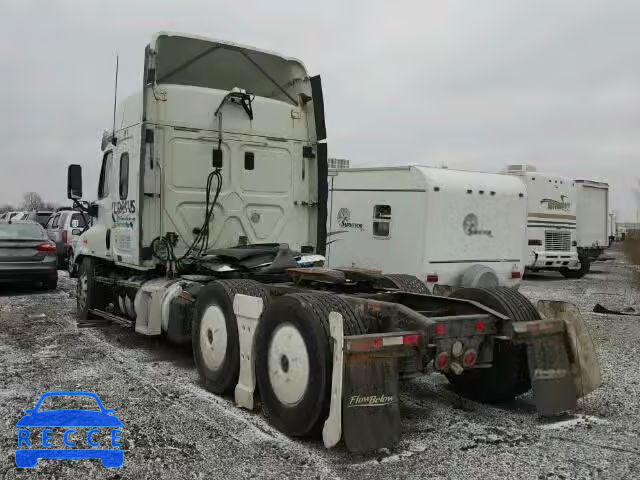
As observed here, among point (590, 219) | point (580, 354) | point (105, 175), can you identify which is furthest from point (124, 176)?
point (590, 219)

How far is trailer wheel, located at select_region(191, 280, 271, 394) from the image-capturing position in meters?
5.50

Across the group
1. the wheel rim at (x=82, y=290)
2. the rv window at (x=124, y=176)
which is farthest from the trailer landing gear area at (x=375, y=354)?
the wheel rim at (x=82, y=290)

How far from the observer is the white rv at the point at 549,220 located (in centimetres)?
1773

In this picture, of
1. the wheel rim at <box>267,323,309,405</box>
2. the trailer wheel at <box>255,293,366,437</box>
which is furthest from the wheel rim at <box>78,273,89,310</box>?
the wheel rim at <box>267,323,309,405</box>

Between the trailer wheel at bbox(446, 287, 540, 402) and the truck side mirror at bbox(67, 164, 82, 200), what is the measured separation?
5.96 meters

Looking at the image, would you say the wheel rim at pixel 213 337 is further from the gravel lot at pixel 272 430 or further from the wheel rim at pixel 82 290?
the wheel rim at pixel 82 290

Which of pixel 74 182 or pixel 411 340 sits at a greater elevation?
pixel 74 182

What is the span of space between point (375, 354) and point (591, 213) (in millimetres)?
19284

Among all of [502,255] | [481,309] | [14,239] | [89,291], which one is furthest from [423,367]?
[14,239]

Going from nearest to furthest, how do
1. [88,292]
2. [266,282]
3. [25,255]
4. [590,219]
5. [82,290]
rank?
[266,282] → [88,292] → [82,290] → [25,255] → [590,219]

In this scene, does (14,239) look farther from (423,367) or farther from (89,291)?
(423,367)

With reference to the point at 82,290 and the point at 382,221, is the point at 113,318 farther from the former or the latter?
the point at 382,221

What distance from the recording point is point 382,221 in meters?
11.5

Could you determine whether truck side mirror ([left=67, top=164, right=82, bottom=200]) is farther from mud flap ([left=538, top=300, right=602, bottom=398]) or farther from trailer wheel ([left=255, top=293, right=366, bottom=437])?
mud flap ([left=538, top=300, right=602, bottom=398])
